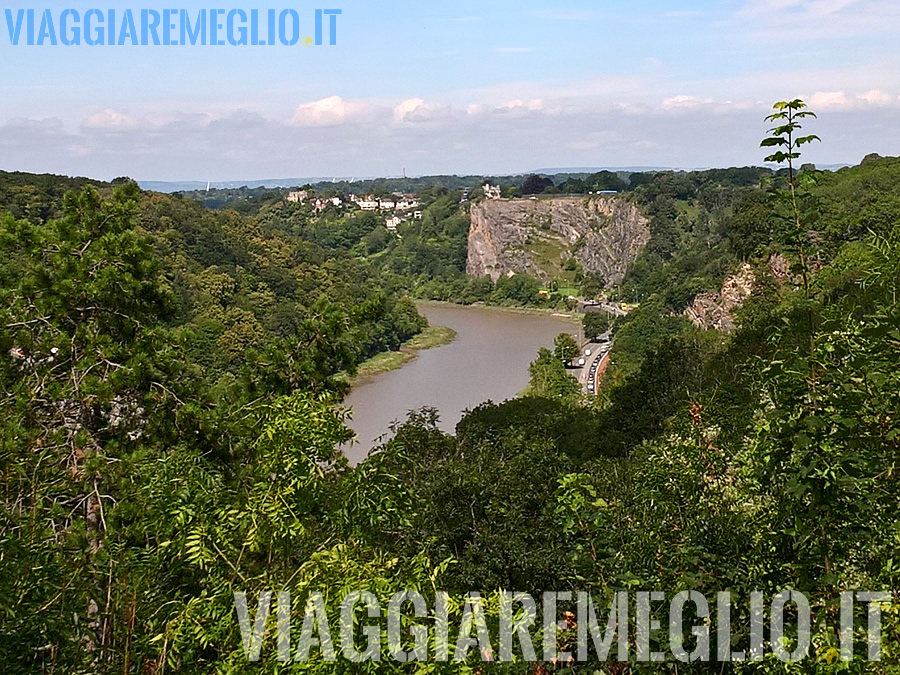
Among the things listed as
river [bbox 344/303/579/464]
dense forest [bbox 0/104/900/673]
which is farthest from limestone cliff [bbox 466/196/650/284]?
dense forest [bbox 0/104/900/673]

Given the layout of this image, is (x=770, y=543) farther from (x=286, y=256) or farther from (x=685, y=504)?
(x=286, y=256)

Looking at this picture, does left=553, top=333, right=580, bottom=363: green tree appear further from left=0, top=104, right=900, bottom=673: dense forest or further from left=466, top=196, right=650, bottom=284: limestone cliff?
left=0, top=104, right=900, bottom=673: dense forest

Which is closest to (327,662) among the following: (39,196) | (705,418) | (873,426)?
(873,426)

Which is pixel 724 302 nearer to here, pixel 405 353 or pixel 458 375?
pixel 458 375

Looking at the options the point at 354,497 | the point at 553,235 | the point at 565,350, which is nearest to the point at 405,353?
the point at 565,350

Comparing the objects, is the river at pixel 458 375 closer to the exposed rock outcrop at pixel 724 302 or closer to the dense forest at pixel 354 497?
the exposed rock outcrop at pixel 724 302
